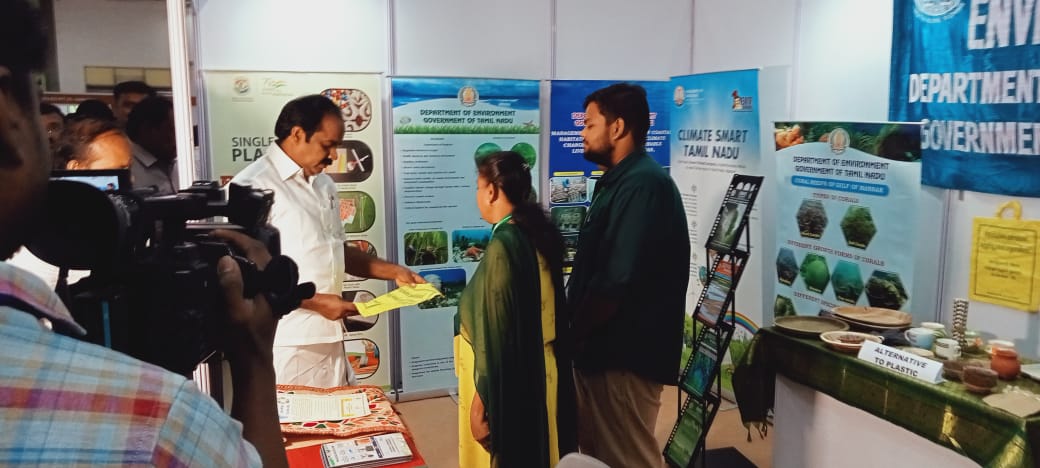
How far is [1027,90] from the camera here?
2.61 metres

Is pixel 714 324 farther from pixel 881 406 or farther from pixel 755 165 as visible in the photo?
pixel 755 165

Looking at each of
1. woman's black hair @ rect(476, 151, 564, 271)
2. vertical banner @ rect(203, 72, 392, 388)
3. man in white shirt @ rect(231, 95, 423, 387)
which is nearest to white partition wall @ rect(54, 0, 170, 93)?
vertical banner @ rect(203, 72, 392, 388)

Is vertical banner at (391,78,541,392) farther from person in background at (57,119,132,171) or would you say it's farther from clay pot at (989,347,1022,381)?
clay pot at (989,347,1022,381)

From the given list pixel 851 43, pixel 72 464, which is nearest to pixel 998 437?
pixel 851 43

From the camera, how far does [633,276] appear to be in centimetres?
254

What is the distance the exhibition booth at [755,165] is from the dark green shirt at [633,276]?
0.10 metres

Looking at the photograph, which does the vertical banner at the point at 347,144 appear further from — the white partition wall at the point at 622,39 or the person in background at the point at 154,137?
A: the white partition wall at the point at 622,39

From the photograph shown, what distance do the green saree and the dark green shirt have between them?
0.38m

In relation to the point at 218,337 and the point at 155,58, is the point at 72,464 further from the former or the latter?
the point at 155,58

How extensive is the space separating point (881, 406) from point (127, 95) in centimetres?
355

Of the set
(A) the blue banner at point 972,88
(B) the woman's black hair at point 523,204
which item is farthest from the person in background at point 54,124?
(A) the blue banner at point 972,88

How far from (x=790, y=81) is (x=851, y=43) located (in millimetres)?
438

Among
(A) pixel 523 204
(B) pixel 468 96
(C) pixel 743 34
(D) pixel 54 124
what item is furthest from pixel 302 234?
(C) pixel 743 34

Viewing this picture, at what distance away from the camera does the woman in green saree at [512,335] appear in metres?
2.18
